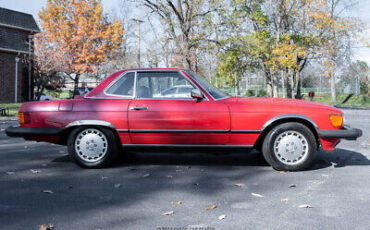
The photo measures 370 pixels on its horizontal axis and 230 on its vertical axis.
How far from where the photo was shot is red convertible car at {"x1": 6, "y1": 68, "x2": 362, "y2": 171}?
5.01 metres

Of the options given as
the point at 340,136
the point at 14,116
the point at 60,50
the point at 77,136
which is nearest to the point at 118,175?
the point at 77,136

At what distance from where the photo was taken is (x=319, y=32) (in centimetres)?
2477

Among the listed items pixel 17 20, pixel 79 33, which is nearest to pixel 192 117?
pixel 17 20

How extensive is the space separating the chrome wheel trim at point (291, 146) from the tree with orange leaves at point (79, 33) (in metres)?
32.9

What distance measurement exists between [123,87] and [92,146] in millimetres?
1020

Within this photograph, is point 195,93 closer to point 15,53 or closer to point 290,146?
point 290,146

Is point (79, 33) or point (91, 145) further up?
point (79, 33)

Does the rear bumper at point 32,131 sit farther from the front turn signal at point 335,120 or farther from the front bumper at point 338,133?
the front turn signal at point 335,120

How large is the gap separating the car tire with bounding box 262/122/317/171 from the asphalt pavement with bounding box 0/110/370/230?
0.17 m

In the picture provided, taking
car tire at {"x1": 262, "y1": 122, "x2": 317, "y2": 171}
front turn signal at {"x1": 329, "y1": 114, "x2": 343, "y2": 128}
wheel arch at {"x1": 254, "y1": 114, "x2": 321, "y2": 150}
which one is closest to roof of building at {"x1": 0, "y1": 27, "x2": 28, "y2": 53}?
wheel arch at {"x1": 254, "y1": 114, "x2": 321, "y2": 150}

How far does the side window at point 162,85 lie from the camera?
17.3ft

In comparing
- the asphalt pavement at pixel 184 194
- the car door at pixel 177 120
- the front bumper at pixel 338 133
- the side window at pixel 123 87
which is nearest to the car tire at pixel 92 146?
the asphalt pavement at pixel 184 194

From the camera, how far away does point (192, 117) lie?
5023mm

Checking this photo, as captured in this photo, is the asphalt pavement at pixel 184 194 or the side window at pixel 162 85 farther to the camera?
the side window at pixel 162 85
